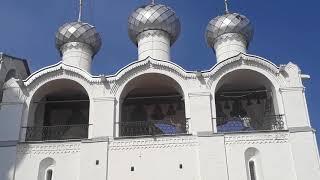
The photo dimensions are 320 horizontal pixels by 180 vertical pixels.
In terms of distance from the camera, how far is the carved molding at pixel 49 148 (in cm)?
1459

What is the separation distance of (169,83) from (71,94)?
120 inches

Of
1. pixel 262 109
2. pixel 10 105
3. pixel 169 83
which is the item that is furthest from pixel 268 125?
pixel 10 105

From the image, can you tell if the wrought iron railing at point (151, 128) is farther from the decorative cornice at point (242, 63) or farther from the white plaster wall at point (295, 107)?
the white plaster wall at point (295, 107)

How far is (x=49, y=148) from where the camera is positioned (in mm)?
14672

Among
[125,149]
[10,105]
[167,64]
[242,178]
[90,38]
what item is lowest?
[242,178]

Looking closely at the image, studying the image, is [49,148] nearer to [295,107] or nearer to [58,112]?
[58,112]

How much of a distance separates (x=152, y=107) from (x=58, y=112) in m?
2.89

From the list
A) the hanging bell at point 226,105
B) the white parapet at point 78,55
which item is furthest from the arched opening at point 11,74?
the hanging bell at point 226,105

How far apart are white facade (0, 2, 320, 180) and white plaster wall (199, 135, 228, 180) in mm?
25

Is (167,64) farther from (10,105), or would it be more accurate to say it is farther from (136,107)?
(10,105)

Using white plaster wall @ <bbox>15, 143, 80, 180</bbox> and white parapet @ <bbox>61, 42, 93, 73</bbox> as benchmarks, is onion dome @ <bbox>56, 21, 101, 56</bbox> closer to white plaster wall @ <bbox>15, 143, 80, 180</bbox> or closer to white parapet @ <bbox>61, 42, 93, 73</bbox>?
white parapet @ <bbox>61, 42, 93, 73</bbox>

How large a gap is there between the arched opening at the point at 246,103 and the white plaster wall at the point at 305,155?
68 centimetres


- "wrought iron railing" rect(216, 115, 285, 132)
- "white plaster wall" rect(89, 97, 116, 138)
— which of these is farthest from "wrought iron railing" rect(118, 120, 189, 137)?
"wrought iron railing" rect(216, 115, 285, 132)

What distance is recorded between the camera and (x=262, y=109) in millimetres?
16812
